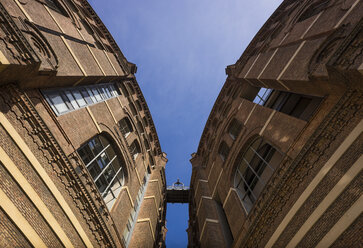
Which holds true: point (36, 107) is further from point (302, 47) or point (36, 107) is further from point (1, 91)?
point (302, 47)

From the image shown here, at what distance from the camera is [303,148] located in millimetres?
6316

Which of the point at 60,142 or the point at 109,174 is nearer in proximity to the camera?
the point at 60,142

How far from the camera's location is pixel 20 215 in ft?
16.8

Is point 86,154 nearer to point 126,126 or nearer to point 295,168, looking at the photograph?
point 126,126

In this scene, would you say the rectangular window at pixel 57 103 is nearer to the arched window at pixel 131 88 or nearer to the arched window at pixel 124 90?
the arched window at pixel 124 90

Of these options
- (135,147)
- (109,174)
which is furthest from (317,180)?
(135,147)

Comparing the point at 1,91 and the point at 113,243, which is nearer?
the point at 1,91

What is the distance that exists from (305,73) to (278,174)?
12.4 feet

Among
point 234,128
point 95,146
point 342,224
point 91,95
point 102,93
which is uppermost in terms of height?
point 102,93

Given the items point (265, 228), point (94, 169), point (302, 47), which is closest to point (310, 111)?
point (302, 47)

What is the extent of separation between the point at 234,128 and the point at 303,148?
6930mm

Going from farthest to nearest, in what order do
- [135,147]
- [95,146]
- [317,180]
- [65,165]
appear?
[135,147], [95,146], [65,165], [317,180]

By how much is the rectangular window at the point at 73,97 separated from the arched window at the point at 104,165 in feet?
5.77

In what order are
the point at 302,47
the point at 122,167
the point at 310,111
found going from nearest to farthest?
the point at 310,111
the point at 302,47
the point at 122,167
